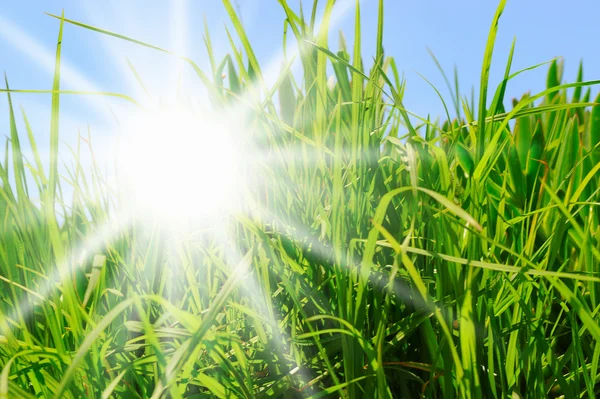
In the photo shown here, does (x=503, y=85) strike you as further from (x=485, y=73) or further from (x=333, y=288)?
(x=333, y=288)

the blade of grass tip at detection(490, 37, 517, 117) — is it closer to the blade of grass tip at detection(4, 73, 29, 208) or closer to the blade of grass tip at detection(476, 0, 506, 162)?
the blade of grass tip at detection(476, 0, 506, 162)

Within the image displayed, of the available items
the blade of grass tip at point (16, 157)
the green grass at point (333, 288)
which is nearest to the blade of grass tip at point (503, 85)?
the green grass at point (333, 288)

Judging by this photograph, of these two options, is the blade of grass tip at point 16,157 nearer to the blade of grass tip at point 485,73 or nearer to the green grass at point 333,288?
the green grass at point 333,288

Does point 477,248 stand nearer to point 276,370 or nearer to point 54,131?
point 276,370

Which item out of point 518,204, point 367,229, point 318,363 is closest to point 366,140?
point 367,229

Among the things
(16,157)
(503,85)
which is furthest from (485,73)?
Result: (16,157)

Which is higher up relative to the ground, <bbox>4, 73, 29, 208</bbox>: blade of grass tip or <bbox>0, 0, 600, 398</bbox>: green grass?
<bbox>4, 73, 29, 208</bbox>: blade of grass tip

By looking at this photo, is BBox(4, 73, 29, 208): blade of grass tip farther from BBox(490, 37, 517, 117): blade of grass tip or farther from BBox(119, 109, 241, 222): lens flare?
BBox(490, 37, 517, 117): blade of grass tip

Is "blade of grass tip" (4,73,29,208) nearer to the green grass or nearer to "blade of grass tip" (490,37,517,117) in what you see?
the green grass

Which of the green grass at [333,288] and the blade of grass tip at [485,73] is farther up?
the blade of grass tip at [485,73]

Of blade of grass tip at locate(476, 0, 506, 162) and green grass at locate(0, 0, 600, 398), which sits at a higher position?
blade of grass tip at locate(476, 0, 506, 162)

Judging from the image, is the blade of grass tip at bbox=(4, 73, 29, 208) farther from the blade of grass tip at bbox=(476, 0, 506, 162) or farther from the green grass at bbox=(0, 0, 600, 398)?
the blade of grass tip at bbox=(476, 0, 506, 162)

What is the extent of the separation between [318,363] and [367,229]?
13cm

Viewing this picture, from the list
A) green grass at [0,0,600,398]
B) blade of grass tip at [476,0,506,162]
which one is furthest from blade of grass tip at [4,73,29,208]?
blade of grass tip at [476,0,506,162]
